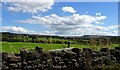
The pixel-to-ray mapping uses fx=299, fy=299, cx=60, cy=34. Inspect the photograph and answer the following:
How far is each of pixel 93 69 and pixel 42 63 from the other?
2.78 m

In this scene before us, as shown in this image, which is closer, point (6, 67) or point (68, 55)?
point (6, 67)

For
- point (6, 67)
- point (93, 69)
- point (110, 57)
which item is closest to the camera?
point (6, 67)

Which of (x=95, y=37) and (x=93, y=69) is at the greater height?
(x=95, y=37)

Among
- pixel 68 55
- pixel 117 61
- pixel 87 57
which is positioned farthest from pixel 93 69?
pixel 117 61

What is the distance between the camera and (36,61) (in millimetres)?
10961

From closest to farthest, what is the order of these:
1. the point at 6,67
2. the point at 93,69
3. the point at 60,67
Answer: the point at 6,67 → the point at 60,67 → the point at 93,69

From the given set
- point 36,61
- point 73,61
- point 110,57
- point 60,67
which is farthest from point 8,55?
point 110,57

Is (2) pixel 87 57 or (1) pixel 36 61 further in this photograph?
(2) pixel 87 57

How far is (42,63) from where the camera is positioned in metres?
11.3

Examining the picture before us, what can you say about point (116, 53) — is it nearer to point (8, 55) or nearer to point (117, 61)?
point (117, 61)

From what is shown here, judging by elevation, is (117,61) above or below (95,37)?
below

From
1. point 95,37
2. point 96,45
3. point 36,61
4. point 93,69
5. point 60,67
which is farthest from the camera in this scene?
point 95,37

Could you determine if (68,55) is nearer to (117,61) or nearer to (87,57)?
(87,57)

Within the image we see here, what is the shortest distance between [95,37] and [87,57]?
22.0 feet
